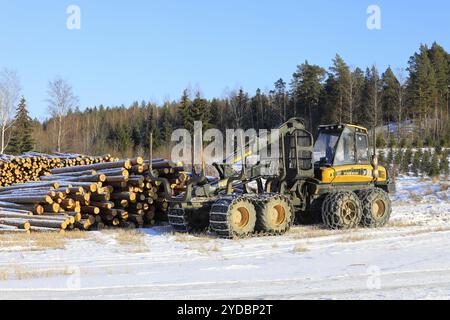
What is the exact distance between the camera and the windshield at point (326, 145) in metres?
14.3

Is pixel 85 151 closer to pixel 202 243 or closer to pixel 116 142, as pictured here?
pixel 116 142

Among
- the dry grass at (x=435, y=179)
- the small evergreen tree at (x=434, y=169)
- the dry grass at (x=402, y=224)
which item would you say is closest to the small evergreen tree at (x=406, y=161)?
the small evergreen tree at (x=434, y=169)

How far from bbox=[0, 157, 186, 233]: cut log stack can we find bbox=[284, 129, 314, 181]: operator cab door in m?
4.01

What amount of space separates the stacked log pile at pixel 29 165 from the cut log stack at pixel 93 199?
5.52 meters

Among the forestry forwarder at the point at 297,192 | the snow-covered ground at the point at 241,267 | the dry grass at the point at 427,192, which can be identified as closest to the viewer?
the snow-covered ground at the point at 241,267

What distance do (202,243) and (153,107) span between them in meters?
67.1

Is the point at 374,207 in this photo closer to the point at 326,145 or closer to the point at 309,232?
the point at 326,145

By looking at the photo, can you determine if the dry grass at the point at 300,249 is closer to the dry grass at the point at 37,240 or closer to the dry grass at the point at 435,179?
the dry grass at the point at 37,240

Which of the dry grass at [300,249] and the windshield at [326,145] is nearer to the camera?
the dry grass at [300,249]

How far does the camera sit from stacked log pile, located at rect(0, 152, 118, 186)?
2198 centimetres

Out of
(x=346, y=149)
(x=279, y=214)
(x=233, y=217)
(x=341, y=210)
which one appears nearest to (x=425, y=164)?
(x=346, y=149)

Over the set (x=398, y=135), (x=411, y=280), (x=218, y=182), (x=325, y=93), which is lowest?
(x=411, y=280)
